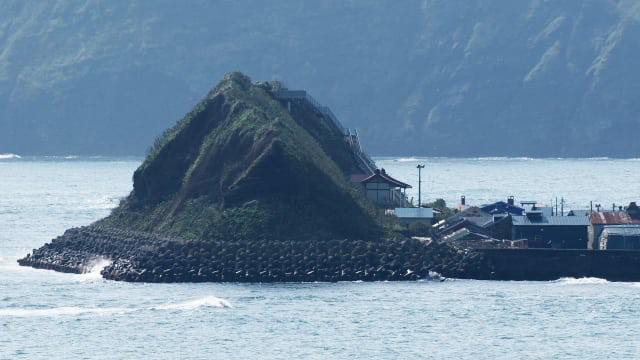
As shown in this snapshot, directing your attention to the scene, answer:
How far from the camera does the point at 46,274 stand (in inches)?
4134

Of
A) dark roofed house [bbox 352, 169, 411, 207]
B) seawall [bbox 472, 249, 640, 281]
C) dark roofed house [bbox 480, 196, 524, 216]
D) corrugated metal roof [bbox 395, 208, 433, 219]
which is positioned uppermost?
dark roofed house [bbox 352, 169, 411, 207]

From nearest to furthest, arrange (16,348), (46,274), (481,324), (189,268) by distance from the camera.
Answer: (16,348) → (481,324) → (189,268) → (46,274)

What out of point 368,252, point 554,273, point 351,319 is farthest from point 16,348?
point 554,273

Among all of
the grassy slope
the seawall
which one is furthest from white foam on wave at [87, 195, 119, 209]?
the seawall

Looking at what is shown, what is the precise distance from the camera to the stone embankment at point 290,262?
96.2m

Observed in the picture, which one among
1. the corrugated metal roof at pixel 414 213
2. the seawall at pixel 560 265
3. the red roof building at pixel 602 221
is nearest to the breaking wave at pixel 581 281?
the seawall at pixel 560 265

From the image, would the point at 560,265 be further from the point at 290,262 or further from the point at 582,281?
the point at 290,262

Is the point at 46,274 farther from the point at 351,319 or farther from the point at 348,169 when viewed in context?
the point at 348,169

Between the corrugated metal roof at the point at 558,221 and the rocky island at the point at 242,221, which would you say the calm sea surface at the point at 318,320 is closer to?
the rocky island at the point at 242,221

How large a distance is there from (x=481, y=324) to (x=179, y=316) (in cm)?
1392

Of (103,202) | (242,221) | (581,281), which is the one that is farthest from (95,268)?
(103,202)

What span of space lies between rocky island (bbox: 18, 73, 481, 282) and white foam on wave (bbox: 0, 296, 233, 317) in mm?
8811

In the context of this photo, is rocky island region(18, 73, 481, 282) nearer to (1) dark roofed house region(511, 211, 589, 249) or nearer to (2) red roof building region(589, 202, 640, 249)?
(1) dark roofed house region(511, 211, 589, 249)

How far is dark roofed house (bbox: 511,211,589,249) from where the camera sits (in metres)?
107
